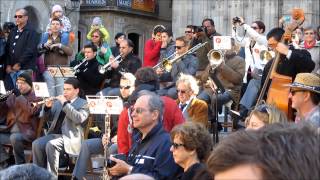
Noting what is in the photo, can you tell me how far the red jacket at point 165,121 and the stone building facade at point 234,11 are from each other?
15.0 meters

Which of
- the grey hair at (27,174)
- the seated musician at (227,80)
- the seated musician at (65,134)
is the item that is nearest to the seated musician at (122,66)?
the seated musician at (227,80)

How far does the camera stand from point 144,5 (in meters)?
30.8

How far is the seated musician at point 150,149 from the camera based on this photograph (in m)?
5.79

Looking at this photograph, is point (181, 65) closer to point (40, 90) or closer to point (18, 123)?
point (40, 90)

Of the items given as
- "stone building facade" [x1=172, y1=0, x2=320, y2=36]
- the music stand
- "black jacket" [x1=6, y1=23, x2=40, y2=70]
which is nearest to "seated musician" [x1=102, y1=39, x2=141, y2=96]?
the music stand

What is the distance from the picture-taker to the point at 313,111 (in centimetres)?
552

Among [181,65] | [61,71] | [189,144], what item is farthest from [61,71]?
[189,144]

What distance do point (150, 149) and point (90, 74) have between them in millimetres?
5304

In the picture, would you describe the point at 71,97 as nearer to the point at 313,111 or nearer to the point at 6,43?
the point at 6,43

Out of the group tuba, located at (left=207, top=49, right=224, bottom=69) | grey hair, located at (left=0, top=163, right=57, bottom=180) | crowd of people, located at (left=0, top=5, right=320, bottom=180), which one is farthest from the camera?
tuba, located at (left=207, top=49, right=224, bottom=69)

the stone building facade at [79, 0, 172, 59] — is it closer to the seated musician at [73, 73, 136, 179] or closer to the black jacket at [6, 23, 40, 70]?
the black jacket at [6, 23, 40, 70]

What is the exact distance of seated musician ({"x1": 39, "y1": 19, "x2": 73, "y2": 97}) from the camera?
11.4 m

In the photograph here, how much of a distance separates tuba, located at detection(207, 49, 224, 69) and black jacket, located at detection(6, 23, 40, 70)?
316 cm

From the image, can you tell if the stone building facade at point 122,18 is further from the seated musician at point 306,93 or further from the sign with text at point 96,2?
the seated musician at point 306,93
